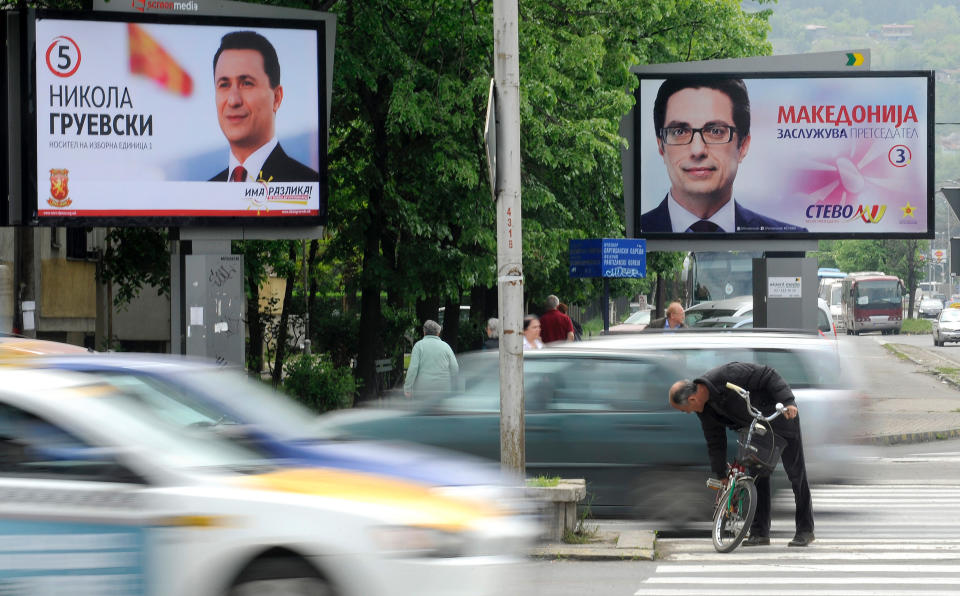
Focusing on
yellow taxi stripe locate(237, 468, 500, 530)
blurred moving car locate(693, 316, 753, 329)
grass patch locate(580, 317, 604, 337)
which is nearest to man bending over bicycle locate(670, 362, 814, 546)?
yellow taxi stripe locate(237, 468, 500, 530)

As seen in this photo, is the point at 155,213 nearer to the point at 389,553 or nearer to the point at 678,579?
the point at 678,579

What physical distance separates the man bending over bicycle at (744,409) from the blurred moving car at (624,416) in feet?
2.12

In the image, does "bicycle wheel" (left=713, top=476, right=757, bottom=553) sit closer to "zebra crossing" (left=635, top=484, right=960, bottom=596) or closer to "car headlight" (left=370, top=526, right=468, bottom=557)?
"zebra crossing" (left=635, top=484, right=960, bottom=596)

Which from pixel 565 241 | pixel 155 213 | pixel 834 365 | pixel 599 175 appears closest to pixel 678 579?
pixel 834 365

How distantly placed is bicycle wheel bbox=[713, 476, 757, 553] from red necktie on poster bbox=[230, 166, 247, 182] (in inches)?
440

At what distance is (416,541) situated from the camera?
5473 millimetres

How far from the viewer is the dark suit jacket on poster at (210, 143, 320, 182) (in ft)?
63.3

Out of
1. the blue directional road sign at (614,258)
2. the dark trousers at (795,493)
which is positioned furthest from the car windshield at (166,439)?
the blue directional road sign at (614,258)

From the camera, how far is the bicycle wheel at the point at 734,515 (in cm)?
960

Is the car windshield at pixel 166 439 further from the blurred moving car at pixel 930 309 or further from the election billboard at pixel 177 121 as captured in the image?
the blurred moving car at pixel 930 309

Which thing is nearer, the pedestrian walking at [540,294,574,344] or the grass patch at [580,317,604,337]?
the pedestrian walking at [540,294,574,344]

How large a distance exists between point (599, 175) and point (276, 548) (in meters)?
25.4

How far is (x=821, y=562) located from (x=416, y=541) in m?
4.66

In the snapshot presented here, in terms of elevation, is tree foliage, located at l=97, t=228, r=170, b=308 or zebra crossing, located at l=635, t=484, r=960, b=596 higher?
tree foliage, located at l=97, t=228, r=170, b=308
